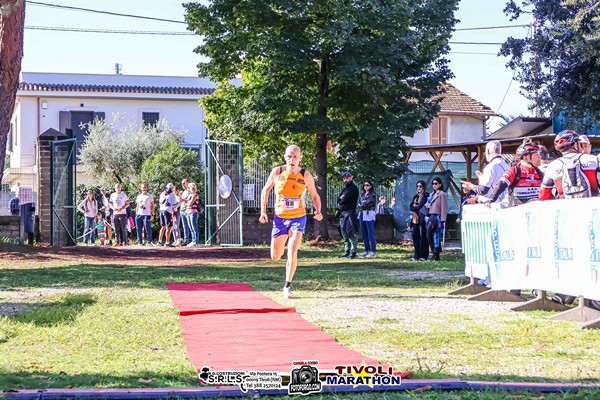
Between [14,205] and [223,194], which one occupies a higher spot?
[223,194]

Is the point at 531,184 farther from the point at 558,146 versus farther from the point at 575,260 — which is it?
the point at 575,260

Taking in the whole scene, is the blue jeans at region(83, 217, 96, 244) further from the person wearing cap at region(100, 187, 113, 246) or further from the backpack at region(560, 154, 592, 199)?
the backpack at region(560, 154, 592, 199)

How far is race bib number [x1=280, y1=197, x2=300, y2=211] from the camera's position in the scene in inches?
501

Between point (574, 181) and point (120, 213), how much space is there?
21.0 metres

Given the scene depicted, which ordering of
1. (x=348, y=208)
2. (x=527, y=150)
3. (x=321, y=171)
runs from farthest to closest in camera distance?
(x=321, y=171) → (x=348, y=208) → (x=527, y=150)

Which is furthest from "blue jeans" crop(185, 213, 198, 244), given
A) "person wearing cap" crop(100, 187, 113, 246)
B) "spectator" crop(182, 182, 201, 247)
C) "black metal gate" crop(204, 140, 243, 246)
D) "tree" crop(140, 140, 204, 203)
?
"tree" crop(140, 140, 204, 203)

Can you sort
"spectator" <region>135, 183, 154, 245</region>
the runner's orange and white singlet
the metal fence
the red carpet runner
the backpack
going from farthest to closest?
the metal fence → "spectator" <region>135, 183, 154, 245</region> → the runner's orange and white singlet → the backpack → the red carpet runner

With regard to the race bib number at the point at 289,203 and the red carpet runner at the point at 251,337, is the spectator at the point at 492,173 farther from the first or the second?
the red carpet runner at the point at 251,337

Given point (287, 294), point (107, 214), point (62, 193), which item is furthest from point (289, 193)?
point (107, 214)

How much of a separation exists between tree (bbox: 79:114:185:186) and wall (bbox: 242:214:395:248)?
685 inches

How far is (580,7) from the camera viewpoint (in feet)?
85.1

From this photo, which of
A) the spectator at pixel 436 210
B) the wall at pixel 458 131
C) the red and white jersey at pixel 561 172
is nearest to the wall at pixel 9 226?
the spectator at pixel 436 210

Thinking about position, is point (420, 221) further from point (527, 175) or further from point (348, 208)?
point (527, 175)

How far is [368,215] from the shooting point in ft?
75.0
